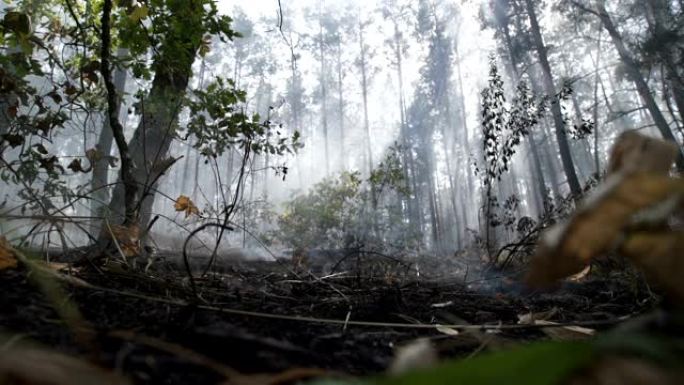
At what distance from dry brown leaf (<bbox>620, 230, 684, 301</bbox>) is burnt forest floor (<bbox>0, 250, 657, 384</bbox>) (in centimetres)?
37

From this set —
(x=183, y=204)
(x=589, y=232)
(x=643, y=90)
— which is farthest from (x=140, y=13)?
(x=643, y=90)

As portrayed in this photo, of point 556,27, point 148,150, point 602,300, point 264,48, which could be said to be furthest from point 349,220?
point 264,48

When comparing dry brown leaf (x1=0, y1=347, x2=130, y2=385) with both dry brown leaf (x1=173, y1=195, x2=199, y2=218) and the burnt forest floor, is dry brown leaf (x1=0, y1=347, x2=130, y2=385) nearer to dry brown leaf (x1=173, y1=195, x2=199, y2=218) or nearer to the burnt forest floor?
the burnt forest floor

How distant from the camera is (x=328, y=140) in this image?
46125 mm

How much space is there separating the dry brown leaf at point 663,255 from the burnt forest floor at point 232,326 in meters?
0.37

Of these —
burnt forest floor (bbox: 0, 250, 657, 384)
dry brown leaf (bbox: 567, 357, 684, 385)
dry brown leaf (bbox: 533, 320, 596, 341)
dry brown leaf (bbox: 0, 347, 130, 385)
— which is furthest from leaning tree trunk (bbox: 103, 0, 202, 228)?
dry brown leaf (bbox: 567, 357, 684, 385)

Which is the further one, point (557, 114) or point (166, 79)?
point (557, 114)

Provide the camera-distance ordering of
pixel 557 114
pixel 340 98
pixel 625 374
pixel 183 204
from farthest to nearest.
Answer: pixel 340 98 → pixel 557 114 → pixel 183 204 → pixel 625 374

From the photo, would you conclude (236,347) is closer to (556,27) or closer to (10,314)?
(10,314)

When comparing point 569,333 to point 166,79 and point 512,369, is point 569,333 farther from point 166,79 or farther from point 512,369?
point 166,79

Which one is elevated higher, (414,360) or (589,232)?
(589,232)

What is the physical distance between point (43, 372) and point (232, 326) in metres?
0.46

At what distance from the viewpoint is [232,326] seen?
0.78 metres

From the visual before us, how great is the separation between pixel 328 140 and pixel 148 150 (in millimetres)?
42267
